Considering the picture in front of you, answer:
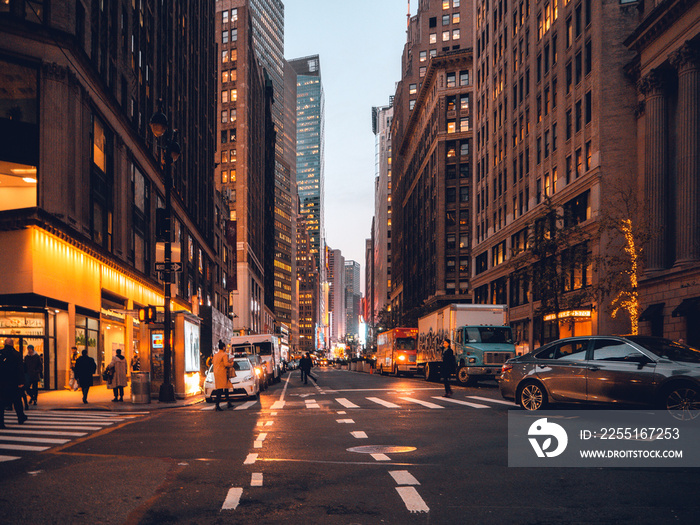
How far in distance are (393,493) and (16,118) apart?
25315mm

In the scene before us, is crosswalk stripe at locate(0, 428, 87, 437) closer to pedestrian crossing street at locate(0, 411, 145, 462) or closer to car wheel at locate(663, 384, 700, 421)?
pedestrian crossing street at locate(0, 411, 145, 462)

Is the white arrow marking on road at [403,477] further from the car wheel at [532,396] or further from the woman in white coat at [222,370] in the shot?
the woman in white coat at [222,370]

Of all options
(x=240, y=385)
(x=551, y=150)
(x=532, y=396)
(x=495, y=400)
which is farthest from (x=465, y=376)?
(x=551, y=150)

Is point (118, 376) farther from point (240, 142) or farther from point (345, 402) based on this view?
point (240, 142)

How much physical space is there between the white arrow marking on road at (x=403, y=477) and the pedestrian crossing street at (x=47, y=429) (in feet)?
18.0

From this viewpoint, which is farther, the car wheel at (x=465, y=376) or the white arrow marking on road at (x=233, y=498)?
the car wheel at (x=465, y=376)

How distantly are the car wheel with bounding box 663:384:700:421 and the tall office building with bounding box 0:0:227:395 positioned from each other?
17.2m

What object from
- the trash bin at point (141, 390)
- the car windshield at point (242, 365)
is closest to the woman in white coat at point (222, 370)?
the trash bin at point (141, 390)

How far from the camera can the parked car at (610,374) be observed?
12.0 m

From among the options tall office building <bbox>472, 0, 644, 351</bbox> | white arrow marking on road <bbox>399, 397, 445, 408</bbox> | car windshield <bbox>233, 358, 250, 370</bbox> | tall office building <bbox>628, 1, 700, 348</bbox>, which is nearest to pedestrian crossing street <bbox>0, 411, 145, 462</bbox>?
car windshield <bbox>233, 358, 250, 370</bbox>

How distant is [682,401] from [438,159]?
8470 cm

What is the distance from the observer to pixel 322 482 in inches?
305

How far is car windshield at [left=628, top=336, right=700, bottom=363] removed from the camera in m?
12.3

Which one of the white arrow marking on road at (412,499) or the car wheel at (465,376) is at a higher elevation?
the white arrow marking on road at (412,499)
